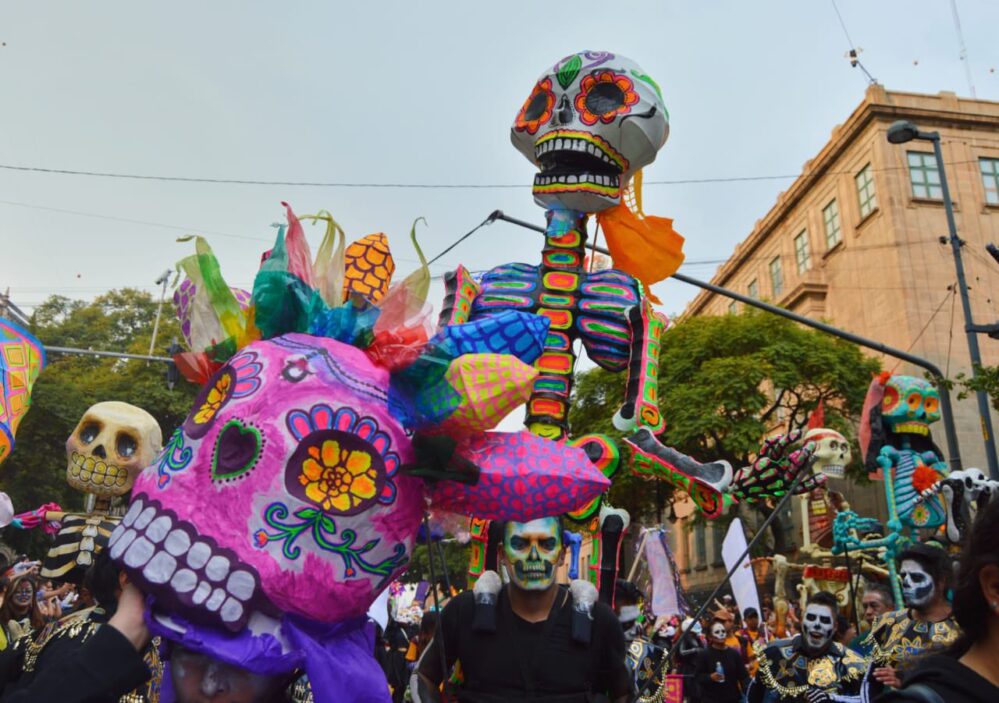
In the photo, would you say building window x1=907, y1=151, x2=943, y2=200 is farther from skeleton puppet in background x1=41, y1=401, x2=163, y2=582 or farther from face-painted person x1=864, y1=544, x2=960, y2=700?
skeleton puppet in background x1=41, y1=401, x2=163, y2=582

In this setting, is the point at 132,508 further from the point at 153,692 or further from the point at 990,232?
the point at 990,232

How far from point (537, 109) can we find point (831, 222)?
24545 mm

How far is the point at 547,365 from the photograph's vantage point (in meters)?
→ 4.91

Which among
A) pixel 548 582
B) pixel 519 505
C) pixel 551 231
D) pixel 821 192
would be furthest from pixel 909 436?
pixel 821 192

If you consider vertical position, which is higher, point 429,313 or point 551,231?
point 551,231

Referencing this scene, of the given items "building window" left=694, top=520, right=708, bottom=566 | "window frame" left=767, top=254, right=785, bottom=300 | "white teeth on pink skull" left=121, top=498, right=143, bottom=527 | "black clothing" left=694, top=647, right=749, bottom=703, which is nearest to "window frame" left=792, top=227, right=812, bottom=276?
"window frame" left=767, top=254, right=785, bottom=300

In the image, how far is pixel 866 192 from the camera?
25.3 m

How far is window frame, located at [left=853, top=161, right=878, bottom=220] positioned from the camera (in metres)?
24.8

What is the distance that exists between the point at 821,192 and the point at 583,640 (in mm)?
27383

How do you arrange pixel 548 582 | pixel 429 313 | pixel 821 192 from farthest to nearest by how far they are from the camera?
pixel 821 192, pixel 548 582, pixel 429 313

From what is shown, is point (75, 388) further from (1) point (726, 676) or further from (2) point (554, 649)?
(2) point (554, 649)

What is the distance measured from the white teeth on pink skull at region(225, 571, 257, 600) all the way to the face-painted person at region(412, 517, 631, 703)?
1295 mm

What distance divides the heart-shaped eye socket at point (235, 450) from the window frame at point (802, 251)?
92.7 ft

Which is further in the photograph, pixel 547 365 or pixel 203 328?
pixel 547 365
